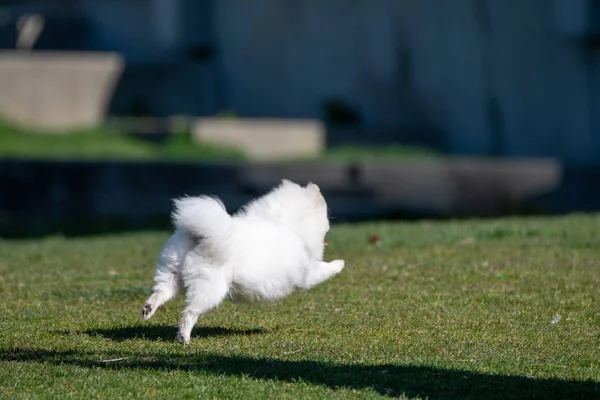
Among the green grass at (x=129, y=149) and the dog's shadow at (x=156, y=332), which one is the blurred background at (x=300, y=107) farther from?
the dog's shadow at (x=156, y=332)

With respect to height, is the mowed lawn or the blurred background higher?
the mowed lawn

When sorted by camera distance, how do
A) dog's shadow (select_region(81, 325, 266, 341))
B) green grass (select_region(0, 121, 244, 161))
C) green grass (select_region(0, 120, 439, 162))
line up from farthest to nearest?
green grass (select_region(0, 121, 244, 161))
green grass (select_region(0, 120, 439, 162))
dog's shadow (select_region(81, 325, 266, 341))

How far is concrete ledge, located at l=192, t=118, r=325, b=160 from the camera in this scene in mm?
27172

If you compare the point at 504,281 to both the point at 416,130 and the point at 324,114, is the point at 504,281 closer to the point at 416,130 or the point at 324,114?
the point at 416,130

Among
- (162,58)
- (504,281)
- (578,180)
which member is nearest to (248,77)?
(162,58)

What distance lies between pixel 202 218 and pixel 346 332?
1595 mm

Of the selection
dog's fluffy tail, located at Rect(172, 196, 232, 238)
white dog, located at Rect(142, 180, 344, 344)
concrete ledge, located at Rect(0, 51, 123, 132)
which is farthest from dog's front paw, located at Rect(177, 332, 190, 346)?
concrete ledge, located at Rect(0, 51, 123, 132)

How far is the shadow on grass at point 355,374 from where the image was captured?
656 centimetres

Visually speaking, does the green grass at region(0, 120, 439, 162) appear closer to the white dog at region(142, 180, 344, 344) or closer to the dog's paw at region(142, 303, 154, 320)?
the white dog at region(142, 180, 344, 344)

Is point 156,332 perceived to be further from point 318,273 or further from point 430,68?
point 430,68

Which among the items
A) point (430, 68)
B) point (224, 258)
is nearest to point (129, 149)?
point (430, 68)

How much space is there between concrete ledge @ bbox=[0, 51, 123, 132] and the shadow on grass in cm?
2253

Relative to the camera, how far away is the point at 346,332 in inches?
337

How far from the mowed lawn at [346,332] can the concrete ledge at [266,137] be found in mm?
13318
